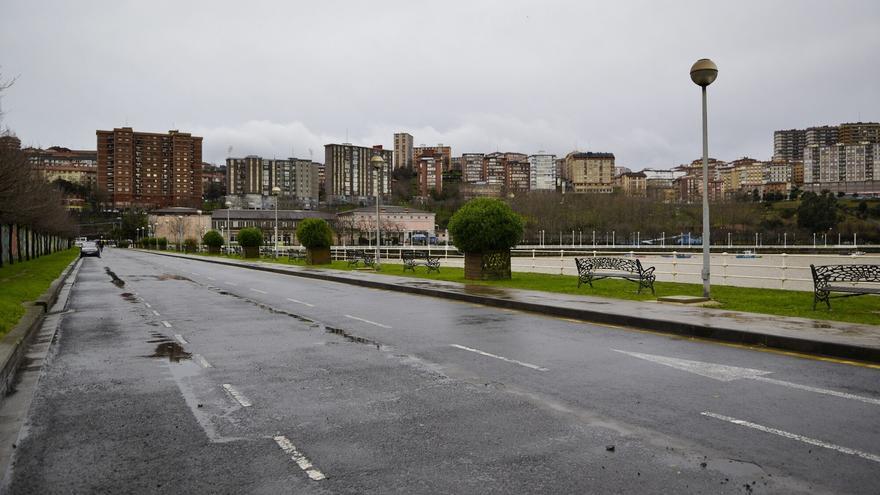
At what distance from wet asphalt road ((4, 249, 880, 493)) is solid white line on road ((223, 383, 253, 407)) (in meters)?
0.03

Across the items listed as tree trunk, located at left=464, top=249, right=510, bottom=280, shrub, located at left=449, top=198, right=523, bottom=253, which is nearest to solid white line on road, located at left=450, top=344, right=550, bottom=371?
shrub, located at left=449, top=198, right=523, bottom=253

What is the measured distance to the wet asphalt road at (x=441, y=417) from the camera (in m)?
4.72

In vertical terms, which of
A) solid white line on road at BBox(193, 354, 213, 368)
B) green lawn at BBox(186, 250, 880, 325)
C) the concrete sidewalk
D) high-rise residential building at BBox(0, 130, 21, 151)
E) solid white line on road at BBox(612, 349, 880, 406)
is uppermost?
high-rise residential building at BBox(0, 130, 21, 151)

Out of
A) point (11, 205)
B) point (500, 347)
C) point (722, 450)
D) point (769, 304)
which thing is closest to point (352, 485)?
point (722, 450)

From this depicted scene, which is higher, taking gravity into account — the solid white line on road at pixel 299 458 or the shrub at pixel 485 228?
the shrub at pixel 485 228

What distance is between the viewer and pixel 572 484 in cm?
455

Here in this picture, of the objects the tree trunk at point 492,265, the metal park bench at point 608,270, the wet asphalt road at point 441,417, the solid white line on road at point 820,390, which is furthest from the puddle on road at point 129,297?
the solid white line on road at point 820,390

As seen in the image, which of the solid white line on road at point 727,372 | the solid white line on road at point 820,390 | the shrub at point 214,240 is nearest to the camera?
the solid white line on road at point 820,390

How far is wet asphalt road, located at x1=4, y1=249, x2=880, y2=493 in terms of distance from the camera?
4.72 m

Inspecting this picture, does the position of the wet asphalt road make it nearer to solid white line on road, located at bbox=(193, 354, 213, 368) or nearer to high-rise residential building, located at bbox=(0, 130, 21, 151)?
solid white line on road, located at bbox=(193, 354, 213, 368)

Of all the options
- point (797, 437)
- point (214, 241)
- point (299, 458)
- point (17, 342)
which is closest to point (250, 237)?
point (214, 241)

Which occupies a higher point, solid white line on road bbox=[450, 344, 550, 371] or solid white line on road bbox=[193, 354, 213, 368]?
solid white line on road bbox=[450, 344, 550, 371]

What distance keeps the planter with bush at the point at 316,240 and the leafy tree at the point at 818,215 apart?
349 ft

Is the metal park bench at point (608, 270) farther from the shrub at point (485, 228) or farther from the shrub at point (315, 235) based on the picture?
the shrub at point (315, 235)
